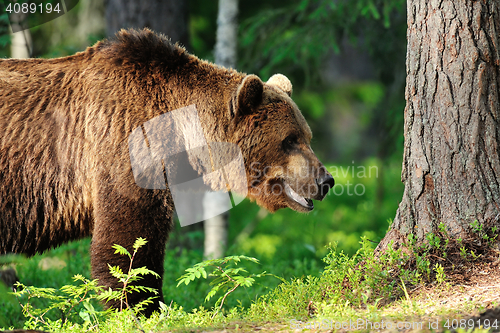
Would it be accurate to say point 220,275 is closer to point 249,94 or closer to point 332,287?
point 332,287

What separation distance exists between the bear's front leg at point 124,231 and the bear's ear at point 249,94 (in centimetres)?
112

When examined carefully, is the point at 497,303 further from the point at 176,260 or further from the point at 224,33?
the point at 224,33

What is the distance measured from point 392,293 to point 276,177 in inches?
56.3

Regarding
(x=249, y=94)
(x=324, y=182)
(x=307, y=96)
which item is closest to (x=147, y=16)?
(x=249, y=94)

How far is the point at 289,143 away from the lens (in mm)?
4344

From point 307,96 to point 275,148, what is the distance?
727 centimetres

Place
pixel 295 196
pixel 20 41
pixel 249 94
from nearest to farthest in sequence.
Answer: pixel 249 94, pixel 295 196, pixel 20 41

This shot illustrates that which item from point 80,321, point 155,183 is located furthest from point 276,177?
point 80,321

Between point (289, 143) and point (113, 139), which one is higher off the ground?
point (113, 139)

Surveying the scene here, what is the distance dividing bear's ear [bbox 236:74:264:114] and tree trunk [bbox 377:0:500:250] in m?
1.32

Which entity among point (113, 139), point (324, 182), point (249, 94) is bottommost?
point (324, 182)

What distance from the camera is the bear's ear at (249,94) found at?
4105 mm

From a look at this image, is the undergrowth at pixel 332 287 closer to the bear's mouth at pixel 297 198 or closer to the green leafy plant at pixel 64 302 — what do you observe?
the green leafy plant at pixel 64 302

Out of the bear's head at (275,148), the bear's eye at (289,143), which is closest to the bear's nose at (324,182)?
the bear's head at (275,148)
